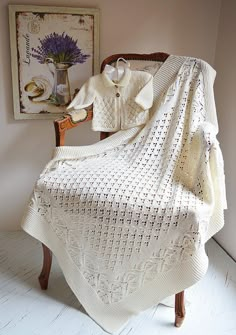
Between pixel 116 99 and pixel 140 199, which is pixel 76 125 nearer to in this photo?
pixel 116 99

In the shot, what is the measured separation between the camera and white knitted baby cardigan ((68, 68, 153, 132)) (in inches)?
64.7

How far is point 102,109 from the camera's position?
1.68m

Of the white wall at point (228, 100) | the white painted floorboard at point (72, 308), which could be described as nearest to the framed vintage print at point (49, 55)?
the white wall at point (228, 100)

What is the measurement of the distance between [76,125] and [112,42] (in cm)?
57

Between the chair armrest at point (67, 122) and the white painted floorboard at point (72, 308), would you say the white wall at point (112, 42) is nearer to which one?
the chair armrest at point (67, 122)

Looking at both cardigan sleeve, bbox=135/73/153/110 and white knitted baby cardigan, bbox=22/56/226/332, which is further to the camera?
cardigan sleeve, bbox=135/73/153/110

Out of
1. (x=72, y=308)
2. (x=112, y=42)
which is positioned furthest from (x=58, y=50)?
(x=72, y=308)

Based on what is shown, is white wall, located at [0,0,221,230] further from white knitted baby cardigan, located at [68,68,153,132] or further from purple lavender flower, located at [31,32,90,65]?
white knitted baby cardigan, located at [68,68,153,132]

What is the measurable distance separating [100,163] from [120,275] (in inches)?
18.7

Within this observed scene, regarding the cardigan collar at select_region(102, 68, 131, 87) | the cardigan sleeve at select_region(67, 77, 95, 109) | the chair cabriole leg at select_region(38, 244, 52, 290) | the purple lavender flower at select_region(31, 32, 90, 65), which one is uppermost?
the purple lavender flower at select_region(31, 32, 90, 65)

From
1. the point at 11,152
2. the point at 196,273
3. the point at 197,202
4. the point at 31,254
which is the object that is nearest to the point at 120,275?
the point at 196,273

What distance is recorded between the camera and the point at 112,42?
1867 mm

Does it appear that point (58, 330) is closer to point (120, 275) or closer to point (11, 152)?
point (120, 275)

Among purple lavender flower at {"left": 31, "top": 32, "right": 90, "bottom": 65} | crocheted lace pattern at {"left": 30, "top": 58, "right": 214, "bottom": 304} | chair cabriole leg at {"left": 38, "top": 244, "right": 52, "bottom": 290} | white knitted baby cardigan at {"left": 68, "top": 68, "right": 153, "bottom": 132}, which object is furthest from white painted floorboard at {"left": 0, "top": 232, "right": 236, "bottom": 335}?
purple lavender flower at {"left": 31, "top": 32, "right": 90, "bottom": 65}
